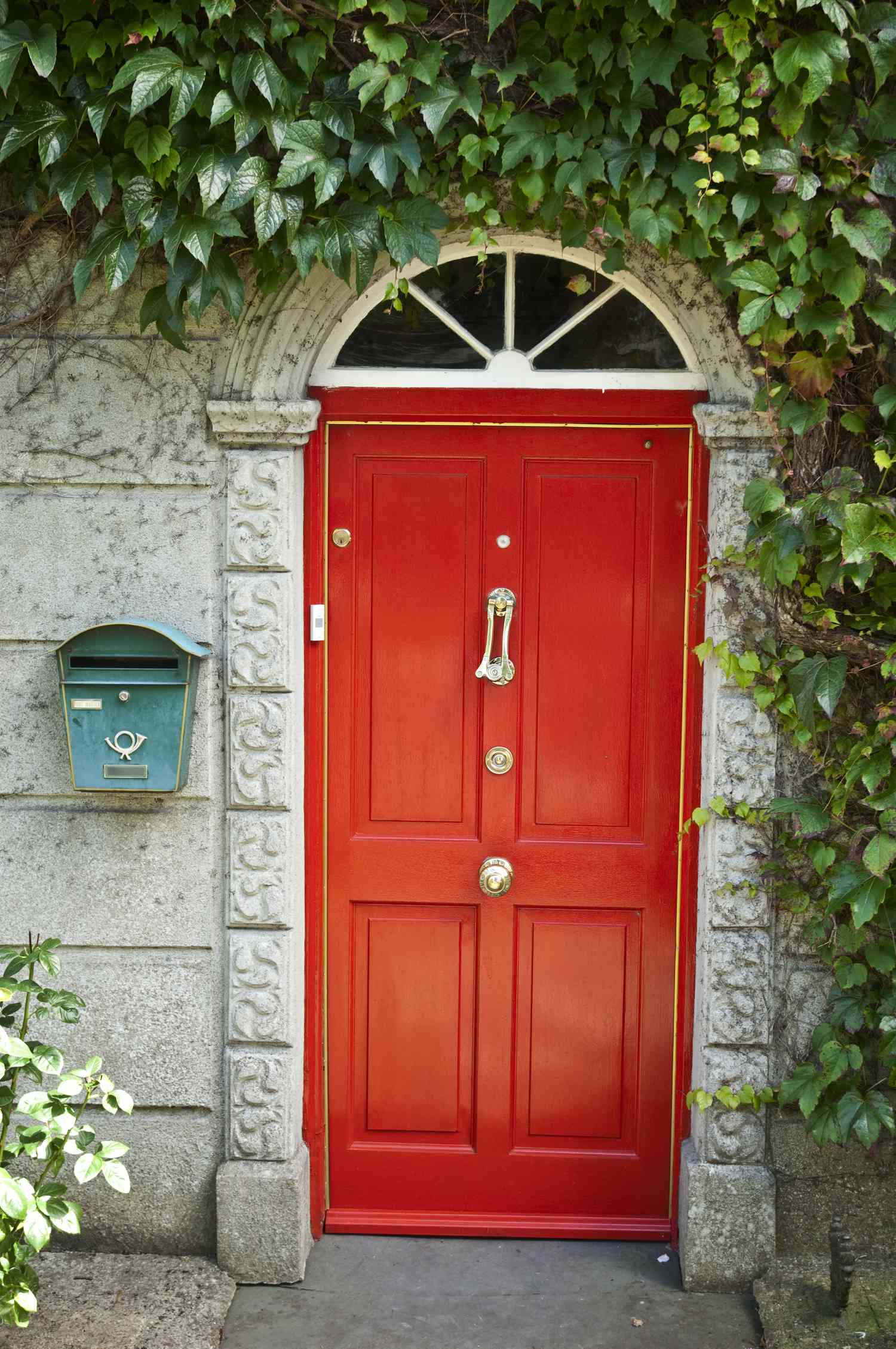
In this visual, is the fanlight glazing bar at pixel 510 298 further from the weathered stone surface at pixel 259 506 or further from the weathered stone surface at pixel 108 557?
the weathered stone surface at pixel 108 557

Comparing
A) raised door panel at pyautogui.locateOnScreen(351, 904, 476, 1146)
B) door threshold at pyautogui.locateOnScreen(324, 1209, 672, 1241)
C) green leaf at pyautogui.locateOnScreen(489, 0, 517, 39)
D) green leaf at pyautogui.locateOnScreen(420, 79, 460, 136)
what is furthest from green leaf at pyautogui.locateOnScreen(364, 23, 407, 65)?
door threshold at pyautogui.locateOnScreen(324, 1209, 672, 1241)

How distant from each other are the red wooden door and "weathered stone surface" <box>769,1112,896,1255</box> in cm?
37

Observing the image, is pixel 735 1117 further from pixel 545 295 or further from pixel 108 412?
pixel 108 412

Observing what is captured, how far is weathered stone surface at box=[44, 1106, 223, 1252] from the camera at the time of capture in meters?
3.68

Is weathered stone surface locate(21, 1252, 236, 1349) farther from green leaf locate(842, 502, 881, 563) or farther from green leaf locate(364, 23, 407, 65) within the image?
green leaf locate(364, 23, 407, 65)

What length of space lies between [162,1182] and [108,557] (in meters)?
1.88

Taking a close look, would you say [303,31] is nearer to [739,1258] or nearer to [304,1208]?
[304,1208]

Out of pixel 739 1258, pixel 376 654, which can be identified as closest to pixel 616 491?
pixel 376 654

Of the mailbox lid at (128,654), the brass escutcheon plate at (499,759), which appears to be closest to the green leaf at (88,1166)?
the mailbox lid at (128,654)

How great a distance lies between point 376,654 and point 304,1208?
1694 millimetres

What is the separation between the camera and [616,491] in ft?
12.1

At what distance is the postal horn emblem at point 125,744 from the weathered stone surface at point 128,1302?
1529 millimetres

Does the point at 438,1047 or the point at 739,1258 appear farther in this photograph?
the point at 438,1047

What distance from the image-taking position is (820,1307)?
3.42m
